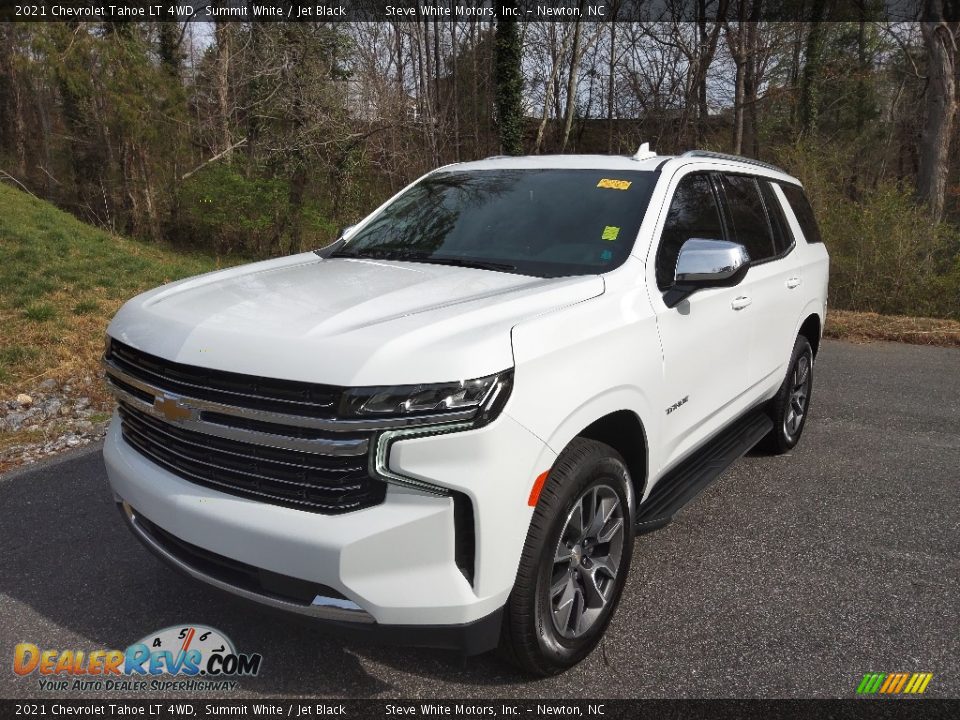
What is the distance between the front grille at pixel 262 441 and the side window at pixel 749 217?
2.78m

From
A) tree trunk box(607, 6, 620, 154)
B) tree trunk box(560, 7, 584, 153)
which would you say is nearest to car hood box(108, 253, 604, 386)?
tree trunk box(560, 7, 584, 153)

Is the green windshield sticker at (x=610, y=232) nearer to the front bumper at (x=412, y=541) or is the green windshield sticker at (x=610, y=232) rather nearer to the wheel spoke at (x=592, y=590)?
the front bumper at (x=412, y=541)

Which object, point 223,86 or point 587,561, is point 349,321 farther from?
point 223,86

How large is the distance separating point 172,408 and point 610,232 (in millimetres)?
1970

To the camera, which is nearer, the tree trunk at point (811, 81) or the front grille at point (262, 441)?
the front grille at point (262, 441)

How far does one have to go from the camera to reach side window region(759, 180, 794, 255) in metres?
4.61

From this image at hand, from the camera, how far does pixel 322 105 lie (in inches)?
759

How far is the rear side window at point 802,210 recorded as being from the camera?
16.6 feet

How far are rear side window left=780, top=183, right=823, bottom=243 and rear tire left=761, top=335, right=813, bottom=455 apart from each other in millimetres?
777

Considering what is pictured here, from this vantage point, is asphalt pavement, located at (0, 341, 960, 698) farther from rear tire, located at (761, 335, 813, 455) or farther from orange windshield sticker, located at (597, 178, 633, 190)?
orange windshield sticker, located at (597, 178, 633, 190)

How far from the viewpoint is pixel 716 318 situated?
11.6ft

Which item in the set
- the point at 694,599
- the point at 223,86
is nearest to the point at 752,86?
the point at 223,86

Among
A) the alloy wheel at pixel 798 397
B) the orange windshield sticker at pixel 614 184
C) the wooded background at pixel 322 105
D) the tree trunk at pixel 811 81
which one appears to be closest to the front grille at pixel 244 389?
the orange windshield sticker at pixel 614 184

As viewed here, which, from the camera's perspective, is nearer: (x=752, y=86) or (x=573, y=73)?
(x=752, y=86)
